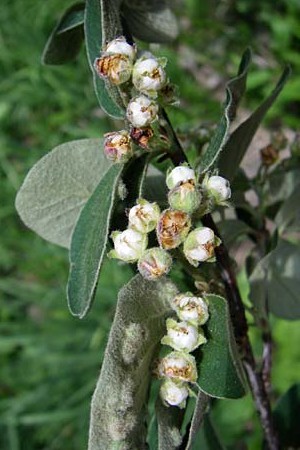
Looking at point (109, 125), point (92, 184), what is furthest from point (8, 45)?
point (92, 184)

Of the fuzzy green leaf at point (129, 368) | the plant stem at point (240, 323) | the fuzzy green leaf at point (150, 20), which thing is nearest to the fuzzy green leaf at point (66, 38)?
the fuzzy green leaf at point (150, 20)

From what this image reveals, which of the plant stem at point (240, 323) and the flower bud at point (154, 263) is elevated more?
the flower bud at point (154, 263)

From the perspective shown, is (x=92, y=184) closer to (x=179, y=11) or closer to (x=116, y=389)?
(x=116, y=389)

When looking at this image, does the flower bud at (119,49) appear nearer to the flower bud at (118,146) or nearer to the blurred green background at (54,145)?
the flower bud at (118,146)

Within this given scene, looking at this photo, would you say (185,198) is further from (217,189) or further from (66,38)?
(66,38)

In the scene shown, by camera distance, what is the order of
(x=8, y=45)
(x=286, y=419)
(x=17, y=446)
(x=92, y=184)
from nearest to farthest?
(x=92, y=184) < (x=286, y=419) < (x=17, y=446) < (x=8, y=45)

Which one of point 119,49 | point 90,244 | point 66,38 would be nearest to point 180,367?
point 90,244
